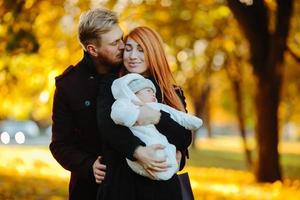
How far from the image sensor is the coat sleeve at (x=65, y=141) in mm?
3592

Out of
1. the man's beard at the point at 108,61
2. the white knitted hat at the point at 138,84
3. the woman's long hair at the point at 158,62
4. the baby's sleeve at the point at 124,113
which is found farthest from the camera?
the man's beard at the point at 108,61

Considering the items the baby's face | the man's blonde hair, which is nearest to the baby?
the baby's face

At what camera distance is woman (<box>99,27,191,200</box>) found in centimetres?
323

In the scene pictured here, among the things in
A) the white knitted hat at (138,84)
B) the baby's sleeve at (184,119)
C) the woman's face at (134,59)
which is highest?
the woman's face at (134,59)

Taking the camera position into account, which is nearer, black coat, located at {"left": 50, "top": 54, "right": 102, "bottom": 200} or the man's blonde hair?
the man's blonde hair

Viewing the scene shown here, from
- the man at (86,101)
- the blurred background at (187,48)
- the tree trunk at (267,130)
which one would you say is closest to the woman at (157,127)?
the man at (86,101)

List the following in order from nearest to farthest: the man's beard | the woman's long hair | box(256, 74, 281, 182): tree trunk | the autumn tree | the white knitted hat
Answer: the white knitted hat → the woman's long hair → the man's beard → the autumn tree → box(256, 74, 281, 182): tree trunk

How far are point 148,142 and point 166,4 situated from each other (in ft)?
37.6

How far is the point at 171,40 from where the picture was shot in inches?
663

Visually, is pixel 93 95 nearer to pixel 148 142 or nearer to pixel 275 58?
pixel 148 142

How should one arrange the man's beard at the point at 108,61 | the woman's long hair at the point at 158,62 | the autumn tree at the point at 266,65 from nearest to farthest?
the woman's long hair at the point at 158,62, the man's beard at the point at 108,61, the autumn tree at the point at 266,65

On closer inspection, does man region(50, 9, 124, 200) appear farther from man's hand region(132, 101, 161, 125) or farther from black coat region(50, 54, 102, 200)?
man's hand region(132, 101, 161, 125)

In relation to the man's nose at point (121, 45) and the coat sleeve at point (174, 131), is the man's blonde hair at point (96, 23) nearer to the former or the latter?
the man's nose at point (121, 45)

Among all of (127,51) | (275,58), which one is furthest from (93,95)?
(275,58)
